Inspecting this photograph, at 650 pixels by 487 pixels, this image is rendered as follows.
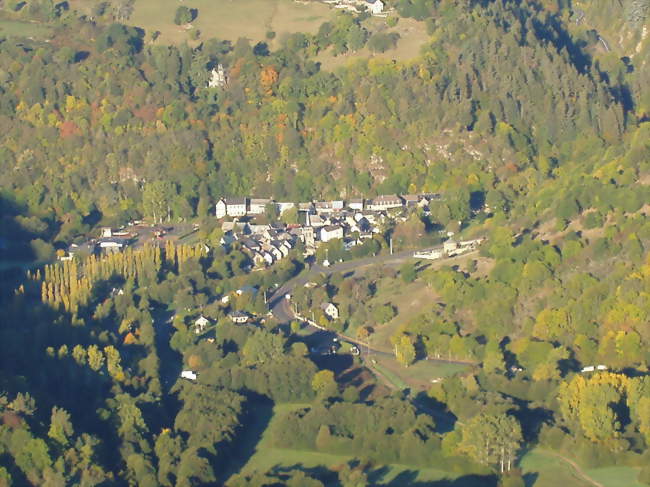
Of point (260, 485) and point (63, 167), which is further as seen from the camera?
point (63, 167)

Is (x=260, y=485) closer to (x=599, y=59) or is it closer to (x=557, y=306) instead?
(x=557, y=306)

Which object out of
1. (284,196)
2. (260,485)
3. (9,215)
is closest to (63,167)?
(9,215)

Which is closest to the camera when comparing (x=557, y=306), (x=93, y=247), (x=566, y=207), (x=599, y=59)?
(x=557, y=306)

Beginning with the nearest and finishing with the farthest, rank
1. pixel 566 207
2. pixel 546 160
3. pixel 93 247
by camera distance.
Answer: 1. pixel 566 207
2. pixel 93 247
3. pixel 546 160

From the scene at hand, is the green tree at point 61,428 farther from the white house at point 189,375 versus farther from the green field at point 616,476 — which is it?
the green field at point 616,476

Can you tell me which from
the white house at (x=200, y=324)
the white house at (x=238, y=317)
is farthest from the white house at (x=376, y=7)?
the white house at (x=200, y=324)

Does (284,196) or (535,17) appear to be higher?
(535,17)
